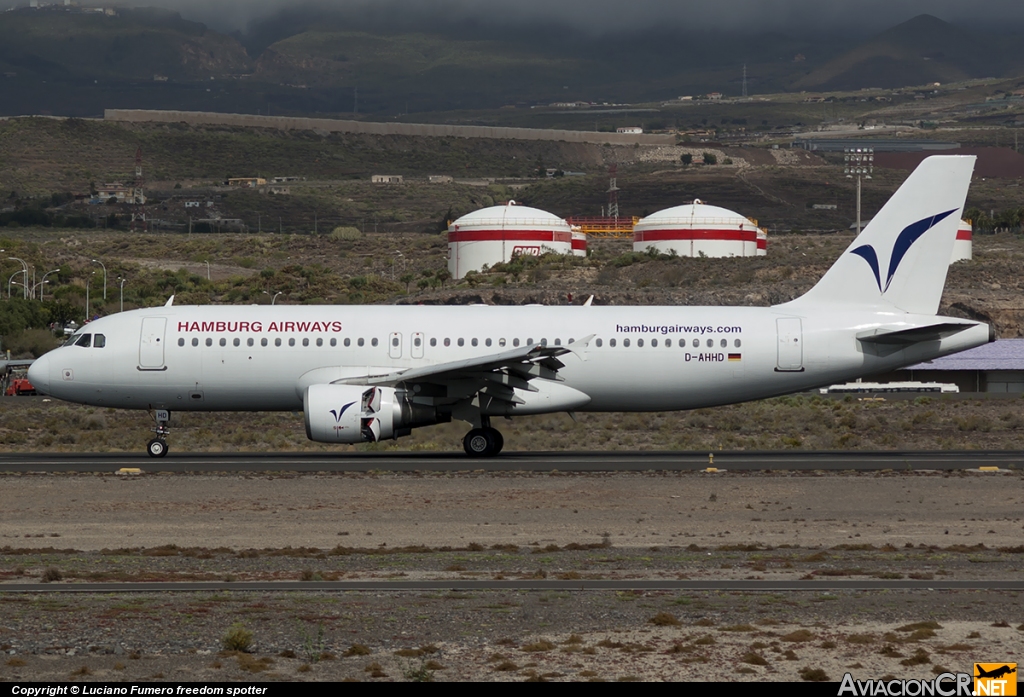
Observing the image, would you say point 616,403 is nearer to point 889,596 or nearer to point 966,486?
point 966,486

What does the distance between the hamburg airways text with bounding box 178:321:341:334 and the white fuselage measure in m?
0.03

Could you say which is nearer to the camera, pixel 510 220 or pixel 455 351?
pixel 455 351

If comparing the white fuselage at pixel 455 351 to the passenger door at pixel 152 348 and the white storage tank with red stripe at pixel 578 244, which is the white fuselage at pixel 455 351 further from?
the white storage tank with red stripe at pixel 578 244

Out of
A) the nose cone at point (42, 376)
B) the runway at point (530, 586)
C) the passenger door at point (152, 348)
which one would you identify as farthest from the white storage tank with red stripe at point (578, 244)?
the runway at point (530, 586)

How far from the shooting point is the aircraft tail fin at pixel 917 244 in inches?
1296

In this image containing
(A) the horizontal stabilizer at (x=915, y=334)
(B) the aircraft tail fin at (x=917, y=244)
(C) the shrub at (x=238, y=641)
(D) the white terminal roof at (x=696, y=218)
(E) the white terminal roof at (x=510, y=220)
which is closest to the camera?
(C) the shrub at (x=238, y=641)

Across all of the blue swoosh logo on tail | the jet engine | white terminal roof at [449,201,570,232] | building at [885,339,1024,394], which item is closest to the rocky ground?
the jet engine

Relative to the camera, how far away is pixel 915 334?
31703 millimetres

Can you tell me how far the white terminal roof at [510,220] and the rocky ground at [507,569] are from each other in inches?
2853

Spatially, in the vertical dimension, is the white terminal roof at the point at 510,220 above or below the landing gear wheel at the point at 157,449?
above

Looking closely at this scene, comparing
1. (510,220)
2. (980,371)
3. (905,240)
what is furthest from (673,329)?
(510,220)

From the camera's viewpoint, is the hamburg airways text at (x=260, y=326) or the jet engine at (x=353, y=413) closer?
the jet engine at (x=353, y=413)

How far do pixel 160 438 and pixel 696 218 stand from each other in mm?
72533

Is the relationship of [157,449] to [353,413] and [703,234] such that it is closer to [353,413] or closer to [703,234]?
[353,413]
